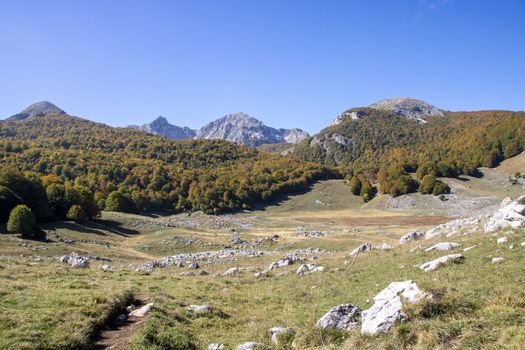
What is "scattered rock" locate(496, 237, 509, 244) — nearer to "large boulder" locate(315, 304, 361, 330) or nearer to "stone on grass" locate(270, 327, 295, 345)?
"large boulder" locate(315, 304, 361, 330)

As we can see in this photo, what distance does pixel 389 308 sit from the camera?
9648 mm

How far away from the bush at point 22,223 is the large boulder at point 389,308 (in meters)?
43.9

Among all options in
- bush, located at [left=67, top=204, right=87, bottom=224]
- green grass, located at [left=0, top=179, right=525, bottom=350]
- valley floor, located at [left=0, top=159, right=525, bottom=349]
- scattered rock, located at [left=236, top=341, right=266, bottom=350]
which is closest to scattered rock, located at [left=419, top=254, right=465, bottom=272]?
valley floor, located at [left=0, top=159, right=525, bottom=349]

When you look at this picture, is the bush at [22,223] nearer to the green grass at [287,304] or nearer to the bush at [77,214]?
the bush at [77,214]

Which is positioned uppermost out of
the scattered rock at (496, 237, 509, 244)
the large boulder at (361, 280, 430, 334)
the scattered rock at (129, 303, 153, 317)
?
the scattered rock at (496, 237, 509, 244)

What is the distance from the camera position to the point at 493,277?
12.2 m

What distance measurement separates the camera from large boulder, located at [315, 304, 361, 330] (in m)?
10.1

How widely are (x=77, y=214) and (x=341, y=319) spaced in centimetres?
5716

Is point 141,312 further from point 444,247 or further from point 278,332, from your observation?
point 444,247

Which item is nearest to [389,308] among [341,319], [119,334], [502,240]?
[341,319]

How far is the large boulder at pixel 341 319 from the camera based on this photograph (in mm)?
10141

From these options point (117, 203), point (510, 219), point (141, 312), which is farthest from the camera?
point (117, 203)

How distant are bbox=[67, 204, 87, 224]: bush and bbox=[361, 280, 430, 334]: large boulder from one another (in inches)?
2257

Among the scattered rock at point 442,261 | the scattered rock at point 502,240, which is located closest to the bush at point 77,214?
the scattered rock at point 442,261
